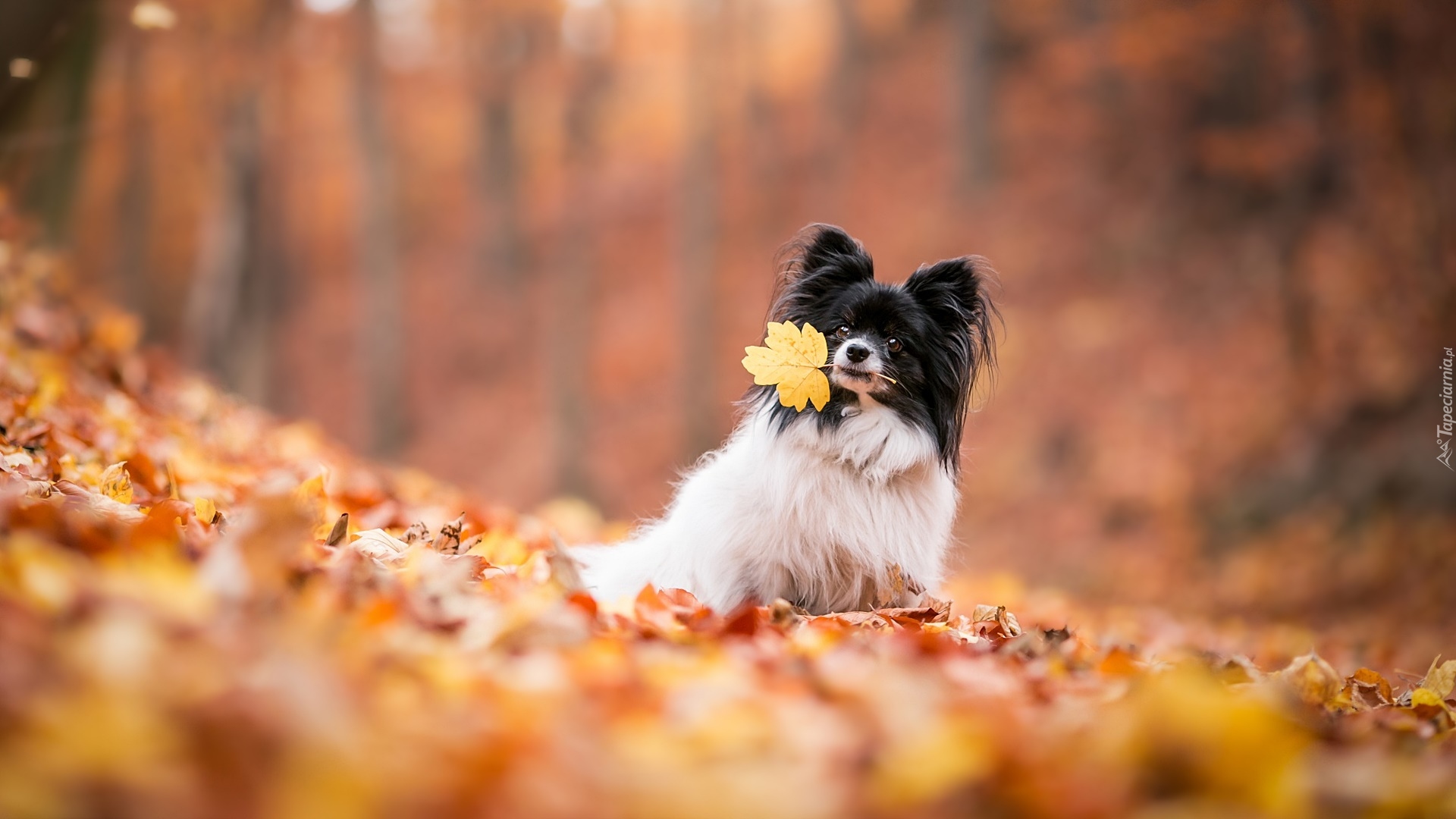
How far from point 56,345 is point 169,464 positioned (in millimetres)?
2448

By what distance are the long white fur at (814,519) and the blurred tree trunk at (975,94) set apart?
12.6 m

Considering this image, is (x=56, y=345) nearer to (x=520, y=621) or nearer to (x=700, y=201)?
(x=520, y=621)

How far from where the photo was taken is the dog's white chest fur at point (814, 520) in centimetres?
339

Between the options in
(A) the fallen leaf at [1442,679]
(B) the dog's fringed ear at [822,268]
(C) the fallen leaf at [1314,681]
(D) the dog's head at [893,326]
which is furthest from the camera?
(B) the dog's fringed ear at [822,268]

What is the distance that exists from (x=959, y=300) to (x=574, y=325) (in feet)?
34.8

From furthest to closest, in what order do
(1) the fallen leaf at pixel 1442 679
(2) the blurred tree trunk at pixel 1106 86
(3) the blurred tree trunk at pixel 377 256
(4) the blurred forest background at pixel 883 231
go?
(3) the blurred tree trunk at pixel 377 256
(2) the blurred tree trunk at pixel 1106 86
(4) the blurred forest background at pixel 883 231
(1) the fallen leaf at pixel 1442 679

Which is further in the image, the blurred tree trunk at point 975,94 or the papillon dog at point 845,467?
the blurred tree trunk at point 975,94

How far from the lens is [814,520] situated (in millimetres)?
3414

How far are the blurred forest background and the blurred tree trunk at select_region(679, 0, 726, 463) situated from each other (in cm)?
7

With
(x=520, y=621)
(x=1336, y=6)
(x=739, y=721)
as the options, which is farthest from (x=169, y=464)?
(x=1336, y=6)

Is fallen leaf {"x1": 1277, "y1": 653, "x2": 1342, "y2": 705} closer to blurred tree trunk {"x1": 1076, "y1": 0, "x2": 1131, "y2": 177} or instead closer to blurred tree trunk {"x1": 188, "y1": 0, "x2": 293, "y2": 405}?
blurred tree trunk {"x1": 188, "y1": 0, "x2": 293, "y2": 405}

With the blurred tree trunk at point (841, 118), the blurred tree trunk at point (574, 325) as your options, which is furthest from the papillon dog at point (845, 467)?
the blurred tree trunk at point (841, 118)

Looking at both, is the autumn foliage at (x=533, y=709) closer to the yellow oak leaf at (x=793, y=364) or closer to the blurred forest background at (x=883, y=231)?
the yellow oak leaf at (x=793, y=364)

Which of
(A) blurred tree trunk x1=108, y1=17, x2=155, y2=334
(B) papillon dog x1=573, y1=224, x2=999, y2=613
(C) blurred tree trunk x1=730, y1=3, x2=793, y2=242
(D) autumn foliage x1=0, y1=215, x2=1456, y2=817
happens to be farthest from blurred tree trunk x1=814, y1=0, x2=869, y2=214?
(D) autumn foliage x1=0, y1=215, x2=1456, y2=817
